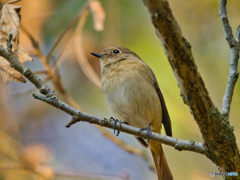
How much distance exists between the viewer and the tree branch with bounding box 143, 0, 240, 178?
193 centimetres

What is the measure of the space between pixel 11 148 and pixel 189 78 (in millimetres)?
4659

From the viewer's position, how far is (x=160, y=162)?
4121mm

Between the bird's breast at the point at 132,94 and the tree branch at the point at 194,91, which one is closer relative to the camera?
the tree branch at the point at 194,91

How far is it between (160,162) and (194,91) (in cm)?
218

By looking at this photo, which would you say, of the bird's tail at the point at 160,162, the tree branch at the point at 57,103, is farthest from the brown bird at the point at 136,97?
the tree branch at the point at 57,103

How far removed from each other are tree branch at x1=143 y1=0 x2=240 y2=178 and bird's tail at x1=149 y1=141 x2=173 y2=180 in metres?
1.41

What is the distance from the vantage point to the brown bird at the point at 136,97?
374 centimetres

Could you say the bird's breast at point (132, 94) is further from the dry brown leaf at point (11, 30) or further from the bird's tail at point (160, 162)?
the dry brown leaf at point (11, 30)

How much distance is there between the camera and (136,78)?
376cm

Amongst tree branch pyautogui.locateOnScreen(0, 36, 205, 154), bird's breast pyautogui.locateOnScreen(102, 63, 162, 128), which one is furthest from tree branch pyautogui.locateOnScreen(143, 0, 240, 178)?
bird's breast pyautogui.locateOnScreen(102, 63, 162, 128)

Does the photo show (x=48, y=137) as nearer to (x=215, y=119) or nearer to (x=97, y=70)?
(x=97, y=70)

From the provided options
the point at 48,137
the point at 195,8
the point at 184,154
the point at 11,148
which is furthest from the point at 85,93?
the point at 195,8

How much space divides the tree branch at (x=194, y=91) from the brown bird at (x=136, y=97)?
4.57 feet

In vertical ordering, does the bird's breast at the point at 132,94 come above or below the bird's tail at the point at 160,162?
above
